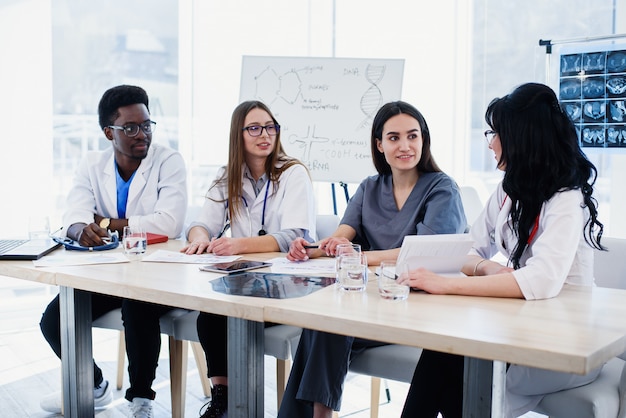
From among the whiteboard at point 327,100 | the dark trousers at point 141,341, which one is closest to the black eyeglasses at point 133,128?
the dark trousers at point 141,341

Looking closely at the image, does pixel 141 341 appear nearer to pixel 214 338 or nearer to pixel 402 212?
pixel 214 338

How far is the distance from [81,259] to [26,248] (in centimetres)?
26

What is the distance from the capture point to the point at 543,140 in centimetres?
179

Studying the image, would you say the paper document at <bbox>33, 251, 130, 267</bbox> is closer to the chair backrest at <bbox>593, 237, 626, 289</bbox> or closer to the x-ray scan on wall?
the chair backrest at <bbox>593, 237, 626, 289</bbox>

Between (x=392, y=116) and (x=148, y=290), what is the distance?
109 cm

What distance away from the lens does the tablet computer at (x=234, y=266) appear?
2013mm

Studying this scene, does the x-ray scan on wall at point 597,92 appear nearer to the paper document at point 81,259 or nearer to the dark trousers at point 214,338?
the dark trousers at point 214,338

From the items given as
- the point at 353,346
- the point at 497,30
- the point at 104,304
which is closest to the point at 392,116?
the point at 353,346

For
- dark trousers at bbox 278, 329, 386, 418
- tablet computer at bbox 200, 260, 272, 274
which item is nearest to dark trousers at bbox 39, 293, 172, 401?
tablet computer at bbox 200, 260, 272, 274

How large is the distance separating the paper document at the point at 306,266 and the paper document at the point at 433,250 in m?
0.29

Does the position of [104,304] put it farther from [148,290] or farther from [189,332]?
[148,290]

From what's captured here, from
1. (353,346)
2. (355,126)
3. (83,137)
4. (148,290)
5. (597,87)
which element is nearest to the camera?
(148,290)

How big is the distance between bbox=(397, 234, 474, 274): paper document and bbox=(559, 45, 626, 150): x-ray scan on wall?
73.3 inches

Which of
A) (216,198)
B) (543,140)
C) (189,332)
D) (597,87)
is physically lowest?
(189,332)
